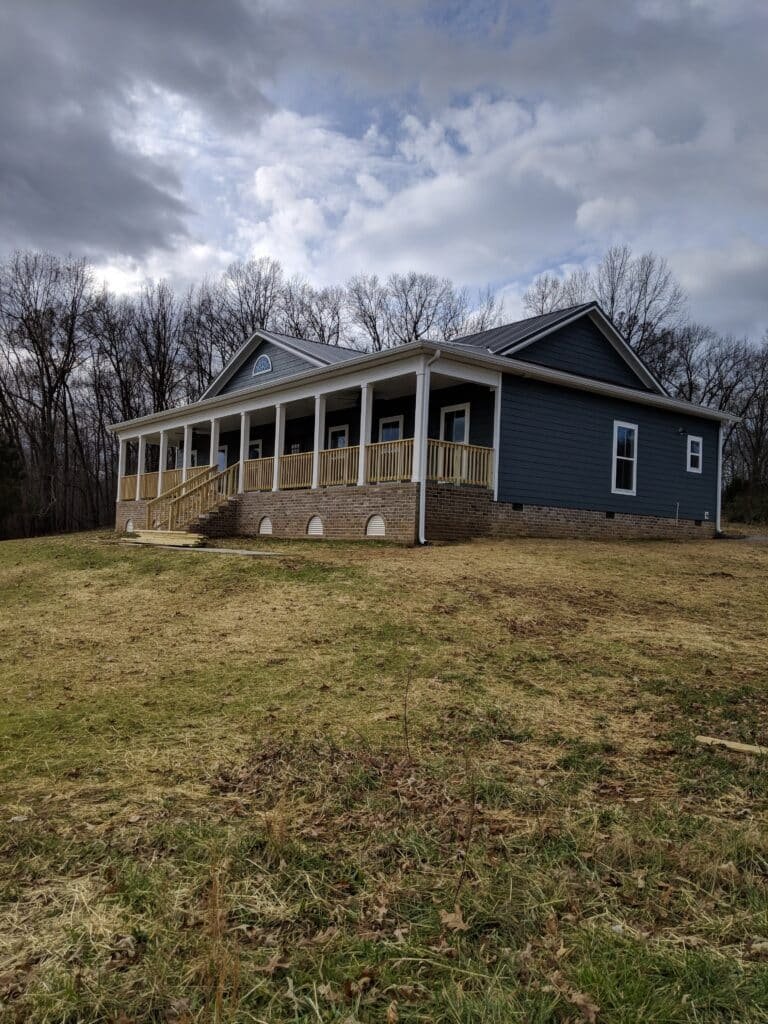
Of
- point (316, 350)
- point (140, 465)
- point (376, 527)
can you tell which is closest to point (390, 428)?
point (316, 350)

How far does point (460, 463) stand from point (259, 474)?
634 centimetres

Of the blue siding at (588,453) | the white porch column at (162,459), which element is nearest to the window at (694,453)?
the blue siding at (588,453)

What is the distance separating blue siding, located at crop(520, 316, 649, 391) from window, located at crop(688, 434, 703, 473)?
189 centimetres

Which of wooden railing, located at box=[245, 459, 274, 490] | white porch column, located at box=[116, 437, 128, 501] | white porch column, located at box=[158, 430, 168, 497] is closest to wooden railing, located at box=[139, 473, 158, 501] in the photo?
white porch column, located at box=[158, 430, 168, 497]

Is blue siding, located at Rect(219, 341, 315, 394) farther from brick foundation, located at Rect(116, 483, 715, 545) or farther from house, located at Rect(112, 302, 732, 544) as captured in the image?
brick foundation, located at Rect(116, 483, 715, 545)

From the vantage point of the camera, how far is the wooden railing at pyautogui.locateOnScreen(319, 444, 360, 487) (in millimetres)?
16109

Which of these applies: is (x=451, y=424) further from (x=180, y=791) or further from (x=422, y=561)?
(x=180, y=791)

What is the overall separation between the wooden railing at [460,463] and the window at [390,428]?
127 inches

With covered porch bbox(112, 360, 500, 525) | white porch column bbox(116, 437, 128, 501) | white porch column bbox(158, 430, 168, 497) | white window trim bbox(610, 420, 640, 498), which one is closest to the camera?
covered porch bbox(112, 360, 500, 525)

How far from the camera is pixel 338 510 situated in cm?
1589

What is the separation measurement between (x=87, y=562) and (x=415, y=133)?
10575 mm

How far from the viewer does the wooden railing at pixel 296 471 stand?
57.3 feet

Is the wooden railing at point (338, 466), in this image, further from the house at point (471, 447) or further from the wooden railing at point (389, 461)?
the wooden railing at point (389, 461)

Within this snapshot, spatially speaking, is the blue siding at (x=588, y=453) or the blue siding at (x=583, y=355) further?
the blue siding at (x=583, y=355)
